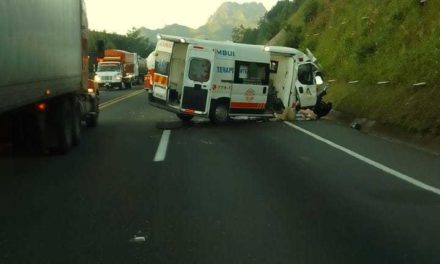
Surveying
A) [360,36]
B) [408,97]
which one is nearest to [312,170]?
[408,97]

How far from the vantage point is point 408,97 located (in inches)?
792

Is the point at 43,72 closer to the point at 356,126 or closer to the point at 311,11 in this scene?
A: the point at 356,126

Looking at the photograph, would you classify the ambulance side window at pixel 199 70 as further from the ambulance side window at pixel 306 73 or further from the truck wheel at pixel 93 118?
the ambulance side window at pixel 306 73

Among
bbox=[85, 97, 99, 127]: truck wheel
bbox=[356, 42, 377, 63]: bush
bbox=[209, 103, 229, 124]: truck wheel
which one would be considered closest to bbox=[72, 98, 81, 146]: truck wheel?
bbox=[85, 97, 99, 127]: truck wheel

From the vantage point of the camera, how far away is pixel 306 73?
2375cm

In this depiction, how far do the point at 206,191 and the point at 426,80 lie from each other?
42.2ft

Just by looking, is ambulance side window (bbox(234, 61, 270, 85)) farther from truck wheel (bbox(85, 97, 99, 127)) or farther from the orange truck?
the orange truck

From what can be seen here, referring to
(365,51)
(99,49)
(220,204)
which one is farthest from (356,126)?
(220,204)

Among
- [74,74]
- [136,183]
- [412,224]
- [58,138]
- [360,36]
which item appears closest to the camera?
[412,224]

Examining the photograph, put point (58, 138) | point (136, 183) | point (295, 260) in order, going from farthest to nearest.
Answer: point (58, 138)
point (136, 183)
point (295, 260)

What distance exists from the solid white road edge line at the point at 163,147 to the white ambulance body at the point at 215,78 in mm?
2475

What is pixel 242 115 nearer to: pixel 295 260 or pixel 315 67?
pixel 315 67

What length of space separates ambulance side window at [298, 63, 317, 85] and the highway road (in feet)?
28.5

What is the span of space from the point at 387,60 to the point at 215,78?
359 inches
